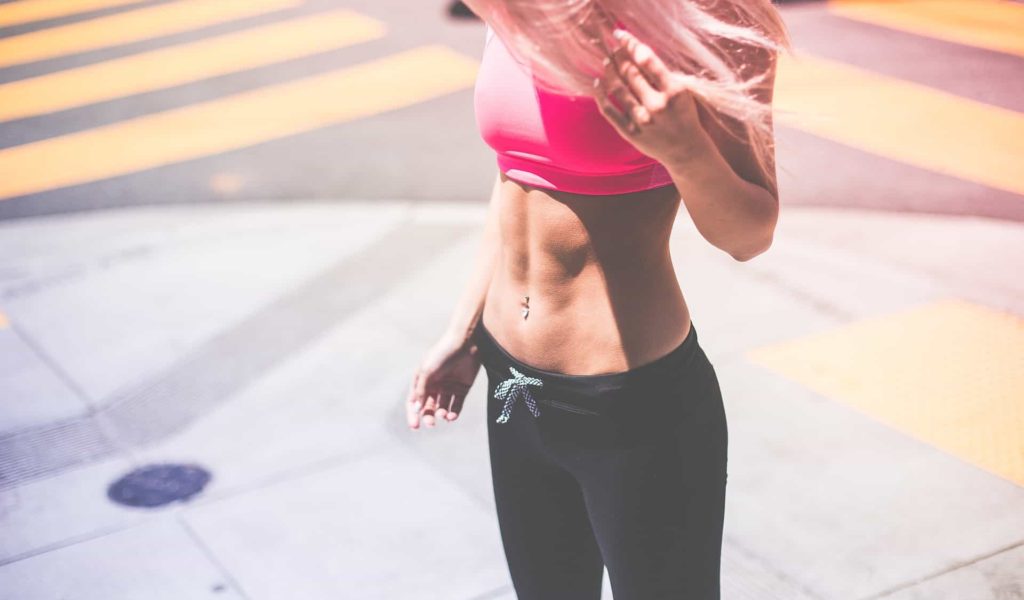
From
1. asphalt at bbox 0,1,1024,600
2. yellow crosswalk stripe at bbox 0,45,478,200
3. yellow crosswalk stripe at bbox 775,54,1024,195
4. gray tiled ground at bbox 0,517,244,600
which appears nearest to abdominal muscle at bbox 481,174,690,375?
asphalt at bbox 0,1,1024,600

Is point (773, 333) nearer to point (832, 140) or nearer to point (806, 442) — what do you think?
point (806, 442)

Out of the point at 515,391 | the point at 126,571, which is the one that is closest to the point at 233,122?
the point at 126,571

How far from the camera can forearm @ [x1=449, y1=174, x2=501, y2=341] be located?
2145 millimetres

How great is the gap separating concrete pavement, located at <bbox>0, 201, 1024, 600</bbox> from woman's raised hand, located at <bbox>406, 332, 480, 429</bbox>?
121 cm

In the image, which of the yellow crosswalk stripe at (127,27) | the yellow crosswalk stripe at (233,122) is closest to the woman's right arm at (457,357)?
the yellow crosswalk stripe at (233,122)

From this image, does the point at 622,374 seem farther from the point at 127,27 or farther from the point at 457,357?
the point at 127,27

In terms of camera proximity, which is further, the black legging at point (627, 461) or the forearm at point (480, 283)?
the forearm at point (480, 283)

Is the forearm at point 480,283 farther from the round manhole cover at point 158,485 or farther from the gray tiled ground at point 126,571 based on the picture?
the round manhole cover at point 158,485

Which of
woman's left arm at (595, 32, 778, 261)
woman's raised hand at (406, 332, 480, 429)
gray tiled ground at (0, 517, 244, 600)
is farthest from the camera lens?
gray tiled ground at (0, 517, 244, 600)

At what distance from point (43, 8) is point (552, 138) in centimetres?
1036

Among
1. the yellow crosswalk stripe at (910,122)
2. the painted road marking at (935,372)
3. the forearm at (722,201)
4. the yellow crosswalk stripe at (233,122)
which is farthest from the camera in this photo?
the yellow crosswalk stripe at (233,122)

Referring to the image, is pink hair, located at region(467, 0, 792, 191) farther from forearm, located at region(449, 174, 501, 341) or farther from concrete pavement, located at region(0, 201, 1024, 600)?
concrete pavement, located at region(0, 201, 1024, 600)

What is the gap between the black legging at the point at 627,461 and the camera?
1.87 metres

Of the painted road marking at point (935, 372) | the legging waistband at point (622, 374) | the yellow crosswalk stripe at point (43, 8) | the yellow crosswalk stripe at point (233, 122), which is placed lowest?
the painted road marking at point (935, 372)
